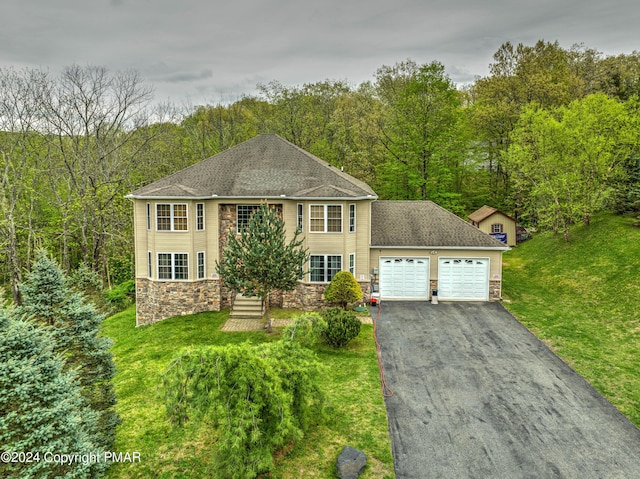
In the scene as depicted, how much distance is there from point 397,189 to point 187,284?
21.2 meters

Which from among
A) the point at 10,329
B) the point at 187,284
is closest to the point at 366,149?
the point at 187,284

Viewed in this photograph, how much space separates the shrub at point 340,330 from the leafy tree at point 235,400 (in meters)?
7.00

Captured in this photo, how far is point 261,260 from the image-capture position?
16531 millimetres

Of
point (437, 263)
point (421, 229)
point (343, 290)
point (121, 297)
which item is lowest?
point (121, 297)

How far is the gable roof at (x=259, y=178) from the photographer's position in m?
20.2

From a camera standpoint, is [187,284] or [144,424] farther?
[187,284]

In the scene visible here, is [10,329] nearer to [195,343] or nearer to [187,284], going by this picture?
[195,343]

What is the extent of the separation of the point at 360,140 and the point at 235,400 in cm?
3425

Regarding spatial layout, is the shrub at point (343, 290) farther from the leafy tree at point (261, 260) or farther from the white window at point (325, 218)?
the leafy tree at point (261, 260)

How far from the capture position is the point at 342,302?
19812mm

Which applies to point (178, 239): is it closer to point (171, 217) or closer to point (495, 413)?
point (171, 217)

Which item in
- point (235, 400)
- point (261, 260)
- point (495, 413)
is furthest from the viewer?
point (261, 260)

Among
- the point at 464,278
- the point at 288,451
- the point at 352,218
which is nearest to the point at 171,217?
the point at 352,218

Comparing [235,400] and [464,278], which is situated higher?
[464,278]
